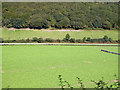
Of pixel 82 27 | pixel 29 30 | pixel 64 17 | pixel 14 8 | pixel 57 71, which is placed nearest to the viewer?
pixel 57 71

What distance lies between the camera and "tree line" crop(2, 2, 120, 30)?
28781 millimetres

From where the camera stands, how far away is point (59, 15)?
1302 inches

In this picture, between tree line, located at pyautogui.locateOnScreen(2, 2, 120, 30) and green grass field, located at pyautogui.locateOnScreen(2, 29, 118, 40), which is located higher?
tree line, located at pyautogui.locateOnScreen(2, 2, 120, 30)

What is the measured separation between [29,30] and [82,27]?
913 centimetres

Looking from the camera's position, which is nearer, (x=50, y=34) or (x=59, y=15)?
(x=50, y=34)

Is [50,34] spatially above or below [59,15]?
below

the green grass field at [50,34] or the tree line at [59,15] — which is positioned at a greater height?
the tree line at [59,15]

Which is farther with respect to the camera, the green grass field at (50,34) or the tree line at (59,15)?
the tree line at (59,15)

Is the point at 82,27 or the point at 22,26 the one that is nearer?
the point at 22,26

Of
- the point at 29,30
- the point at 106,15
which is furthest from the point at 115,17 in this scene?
the point at 29,30

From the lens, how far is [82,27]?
29.4 meters

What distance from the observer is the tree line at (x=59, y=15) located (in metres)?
28.8

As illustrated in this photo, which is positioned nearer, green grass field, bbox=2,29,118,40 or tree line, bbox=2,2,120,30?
green grass field, bbox=2,29,118,40

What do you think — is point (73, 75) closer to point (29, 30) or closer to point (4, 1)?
point (29, 30)
